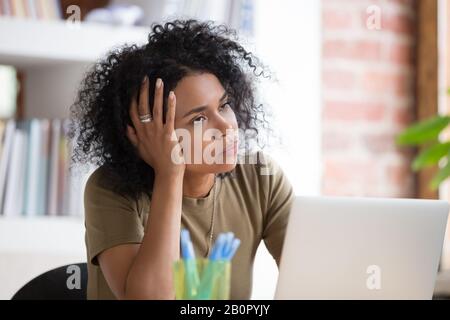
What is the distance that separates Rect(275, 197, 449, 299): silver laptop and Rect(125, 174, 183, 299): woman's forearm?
198mm

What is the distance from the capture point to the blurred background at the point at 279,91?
2273 mm

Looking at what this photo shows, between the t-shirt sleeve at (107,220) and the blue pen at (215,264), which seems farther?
the t-shirt sleeve at (107,220)

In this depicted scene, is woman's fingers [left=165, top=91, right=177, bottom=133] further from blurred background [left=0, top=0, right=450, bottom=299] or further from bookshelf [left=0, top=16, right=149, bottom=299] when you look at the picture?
bookshelf [left=0, top=16, right=149, bottom=299]

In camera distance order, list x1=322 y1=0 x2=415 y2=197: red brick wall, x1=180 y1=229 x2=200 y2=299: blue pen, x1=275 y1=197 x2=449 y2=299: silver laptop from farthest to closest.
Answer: x1=322 y1=0 x2=415 y2=197: red brick wall
x1=275 y1=197 x2=449 y2=299: silver laptop
x1=180 y1=229 x2=200 y2=299: blue pen

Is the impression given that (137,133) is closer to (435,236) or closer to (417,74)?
(435,236)

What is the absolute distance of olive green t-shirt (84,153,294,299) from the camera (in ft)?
4.78

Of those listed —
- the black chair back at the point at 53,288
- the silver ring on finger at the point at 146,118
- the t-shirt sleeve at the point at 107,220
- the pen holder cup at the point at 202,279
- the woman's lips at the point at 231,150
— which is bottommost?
the black chair back at the point at 53,288

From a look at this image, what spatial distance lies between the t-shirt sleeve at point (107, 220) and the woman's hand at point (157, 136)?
9 centimetres

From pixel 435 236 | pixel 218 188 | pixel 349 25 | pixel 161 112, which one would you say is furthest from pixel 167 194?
pixel 349 25

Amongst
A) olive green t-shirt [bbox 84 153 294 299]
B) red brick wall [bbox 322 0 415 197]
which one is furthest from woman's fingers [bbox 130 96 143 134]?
red brick wall [bbox 322 0 415 197]

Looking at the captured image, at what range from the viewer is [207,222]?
1652 millimetres

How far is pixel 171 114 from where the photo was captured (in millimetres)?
1469

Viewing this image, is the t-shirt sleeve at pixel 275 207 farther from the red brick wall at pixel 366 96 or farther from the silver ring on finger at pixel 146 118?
the red brick wall at pixel 366 96

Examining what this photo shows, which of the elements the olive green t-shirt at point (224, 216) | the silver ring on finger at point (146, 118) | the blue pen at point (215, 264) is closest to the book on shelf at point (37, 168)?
the olive green t-shirt at point (224, 216)
